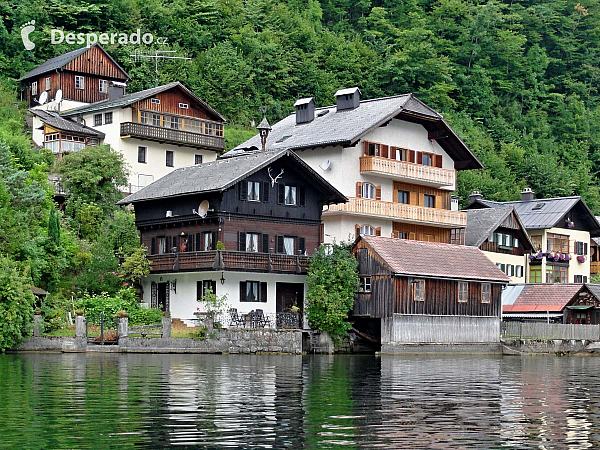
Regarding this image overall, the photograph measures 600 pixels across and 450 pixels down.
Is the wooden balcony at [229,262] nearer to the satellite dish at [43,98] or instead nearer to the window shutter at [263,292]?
the window shutter at [263,292]

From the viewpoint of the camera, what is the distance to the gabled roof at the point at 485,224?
74.5 m

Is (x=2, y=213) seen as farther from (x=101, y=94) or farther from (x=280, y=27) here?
(x=280, y=27)

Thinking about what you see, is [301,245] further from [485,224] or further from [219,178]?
[485,224]

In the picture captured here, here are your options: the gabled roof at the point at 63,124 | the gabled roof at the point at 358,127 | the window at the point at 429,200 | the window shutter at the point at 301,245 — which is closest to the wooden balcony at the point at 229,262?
the window shutter at the point at 301,245

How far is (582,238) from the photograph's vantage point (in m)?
86.4

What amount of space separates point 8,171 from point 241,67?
134 ft

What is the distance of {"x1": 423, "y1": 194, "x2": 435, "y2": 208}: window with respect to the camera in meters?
72.6

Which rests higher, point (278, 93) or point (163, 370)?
point (278, 93)

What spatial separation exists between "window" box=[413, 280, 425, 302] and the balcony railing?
9.46m

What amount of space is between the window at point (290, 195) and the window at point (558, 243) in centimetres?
3048

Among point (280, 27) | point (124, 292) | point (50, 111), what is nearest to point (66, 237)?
point (124, 292)

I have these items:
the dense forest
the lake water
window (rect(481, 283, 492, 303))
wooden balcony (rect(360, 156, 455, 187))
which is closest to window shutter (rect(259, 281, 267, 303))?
wooden balcony (rect(360, 156, 455, 187))

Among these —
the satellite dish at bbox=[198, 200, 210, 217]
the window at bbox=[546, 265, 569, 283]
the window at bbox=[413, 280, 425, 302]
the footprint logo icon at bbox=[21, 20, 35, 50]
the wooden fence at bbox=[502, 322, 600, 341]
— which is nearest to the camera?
the window at bbox=[413, 280, 425, 302]

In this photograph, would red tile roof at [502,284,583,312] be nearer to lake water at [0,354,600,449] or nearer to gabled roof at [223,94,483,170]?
gabled roof at [223,94,483,170]
